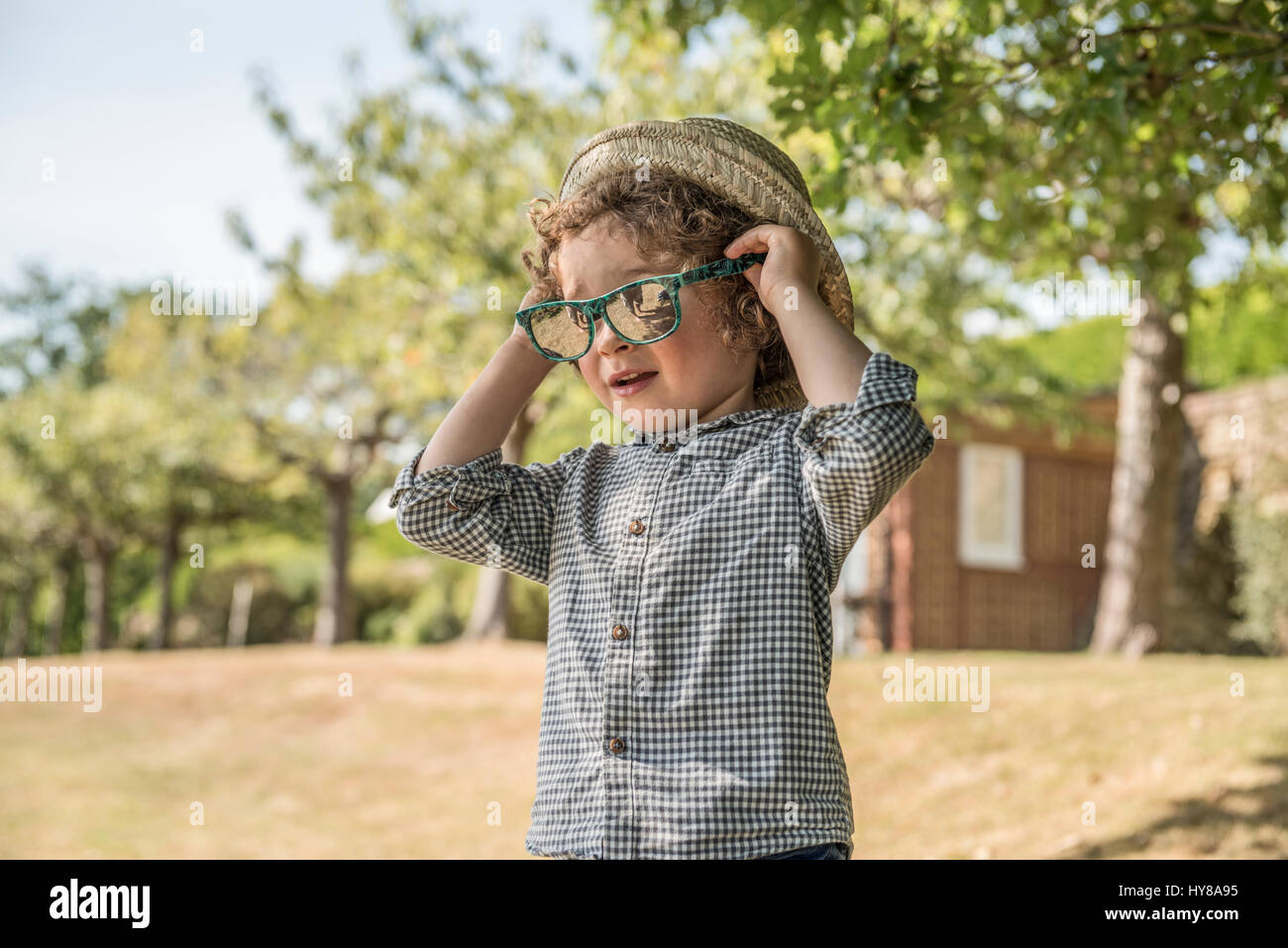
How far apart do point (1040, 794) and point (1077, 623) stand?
35.7ft

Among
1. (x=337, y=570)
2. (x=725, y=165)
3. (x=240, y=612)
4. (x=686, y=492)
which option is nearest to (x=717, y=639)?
(x=686, y=492)

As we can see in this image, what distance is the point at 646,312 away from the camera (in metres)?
1.93

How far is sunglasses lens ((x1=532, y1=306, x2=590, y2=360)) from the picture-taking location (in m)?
2.03

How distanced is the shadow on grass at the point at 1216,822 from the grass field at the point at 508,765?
0.05 feet

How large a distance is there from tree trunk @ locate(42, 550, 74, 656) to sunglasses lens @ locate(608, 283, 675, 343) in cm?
2505

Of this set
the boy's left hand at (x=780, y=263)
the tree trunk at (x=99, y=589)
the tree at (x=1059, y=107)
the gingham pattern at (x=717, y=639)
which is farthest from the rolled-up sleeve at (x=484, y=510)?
the tree trunk at (x=99, y=589)

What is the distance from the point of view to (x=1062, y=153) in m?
4.28

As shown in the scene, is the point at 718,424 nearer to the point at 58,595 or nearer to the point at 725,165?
the point at 725,165

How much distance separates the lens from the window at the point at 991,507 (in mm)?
16766

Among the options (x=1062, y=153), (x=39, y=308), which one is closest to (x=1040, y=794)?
(x=1062, y=153)

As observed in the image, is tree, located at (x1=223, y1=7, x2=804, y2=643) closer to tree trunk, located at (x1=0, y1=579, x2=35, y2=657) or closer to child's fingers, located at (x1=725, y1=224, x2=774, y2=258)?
child's fingers, located at (x1=725, y1=224, x2=774, y2=258)

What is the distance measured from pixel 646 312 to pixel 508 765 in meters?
7.70

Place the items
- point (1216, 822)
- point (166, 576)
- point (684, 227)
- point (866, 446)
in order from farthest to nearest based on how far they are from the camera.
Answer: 1. point (166, 576)
2. point (1216, 822)
3. point (684, 227)
4. point (866, 446)
